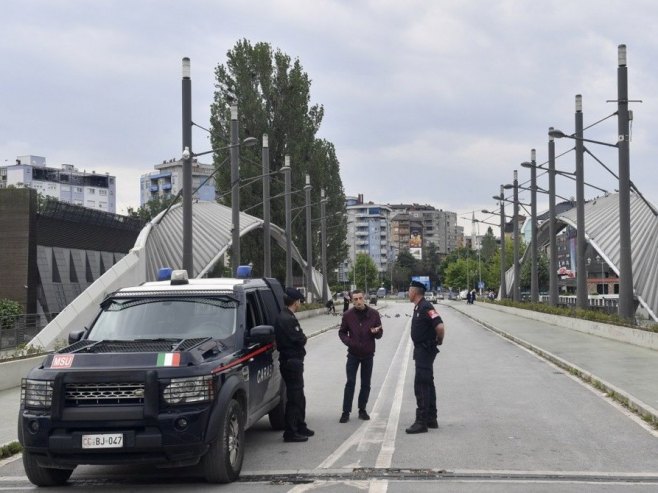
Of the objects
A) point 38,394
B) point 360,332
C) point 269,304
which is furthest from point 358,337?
point 38,394

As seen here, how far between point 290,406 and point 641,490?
3.76 meters

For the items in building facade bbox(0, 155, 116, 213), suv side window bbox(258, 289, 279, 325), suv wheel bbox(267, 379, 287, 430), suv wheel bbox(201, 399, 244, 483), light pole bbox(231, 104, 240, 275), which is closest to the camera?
suv wheel bbox(201, 399, 244, 483)

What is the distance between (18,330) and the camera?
18.5m

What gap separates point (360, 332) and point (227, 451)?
3.47m

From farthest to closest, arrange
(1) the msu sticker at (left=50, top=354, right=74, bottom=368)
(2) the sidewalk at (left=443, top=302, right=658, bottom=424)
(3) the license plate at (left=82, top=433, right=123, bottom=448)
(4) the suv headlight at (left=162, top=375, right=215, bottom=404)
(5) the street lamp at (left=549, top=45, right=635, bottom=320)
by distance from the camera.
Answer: (5) the street lamp at (left=549, top=45, right=635, bottom=320) < (2) the sidewalk at (left=443, top=302, right=658, bottom=424) < (1) the msu sticker at (left=50, top=354, right=74, bottom=368) < (4) the suv headlight at (left=162, top=375, right=215, bottom=404) < (3) the license plate at (left=82, top=433, right=123, bottom=448)

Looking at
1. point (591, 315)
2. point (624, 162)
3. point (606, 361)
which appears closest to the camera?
point (606, 361)

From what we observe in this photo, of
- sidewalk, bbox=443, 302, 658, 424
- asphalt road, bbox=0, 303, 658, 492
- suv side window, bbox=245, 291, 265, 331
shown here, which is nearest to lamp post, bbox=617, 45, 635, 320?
sidewalk, bbox=443, 302, 658, 424

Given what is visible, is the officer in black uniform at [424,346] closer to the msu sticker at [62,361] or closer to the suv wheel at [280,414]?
the suv wheel at [280,414]

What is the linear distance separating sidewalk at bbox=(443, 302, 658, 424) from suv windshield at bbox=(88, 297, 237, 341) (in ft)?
18.7

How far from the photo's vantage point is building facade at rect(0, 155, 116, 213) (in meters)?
131

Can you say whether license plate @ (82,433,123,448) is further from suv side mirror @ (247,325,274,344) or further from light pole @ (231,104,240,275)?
light pole @ (231,104,240,275)

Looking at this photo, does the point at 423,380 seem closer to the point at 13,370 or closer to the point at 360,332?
the point at 360,332

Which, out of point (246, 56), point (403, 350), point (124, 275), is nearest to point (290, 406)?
point (403, 350)

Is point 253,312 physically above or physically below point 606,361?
above
